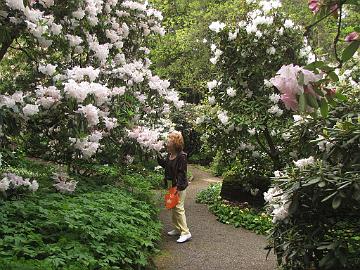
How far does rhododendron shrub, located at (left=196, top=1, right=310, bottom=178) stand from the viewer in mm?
8656

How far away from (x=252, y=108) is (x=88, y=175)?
3.35m

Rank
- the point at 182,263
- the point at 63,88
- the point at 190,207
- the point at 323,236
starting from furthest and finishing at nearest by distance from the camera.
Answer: the point at 190,207
the point at 182,263
the point at 63,88
the point at 323,236

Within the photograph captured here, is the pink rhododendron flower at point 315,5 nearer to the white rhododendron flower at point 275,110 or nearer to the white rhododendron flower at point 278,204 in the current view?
the white rhododendron flower at point 278,204

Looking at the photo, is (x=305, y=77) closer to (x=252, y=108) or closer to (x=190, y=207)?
(x=252, y=108)

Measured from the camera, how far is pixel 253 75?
29.3ft

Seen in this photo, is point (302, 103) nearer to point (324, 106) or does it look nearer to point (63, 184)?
point (324, 106)

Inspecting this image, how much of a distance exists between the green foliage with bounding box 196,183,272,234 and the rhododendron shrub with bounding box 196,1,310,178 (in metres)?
1.14

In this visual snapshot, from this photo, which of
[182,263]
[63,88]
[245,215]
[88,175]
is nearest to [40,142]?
[88,175]

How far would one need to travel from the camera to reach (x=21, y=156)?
781 centimetres

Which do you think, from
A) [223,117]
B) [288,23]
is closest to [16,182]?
[223,117]

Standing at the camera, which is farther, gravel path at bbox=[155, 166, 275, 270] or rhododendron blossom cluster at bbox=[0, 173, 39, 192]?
gravel path at bbox=[155, 166, 275, 270]

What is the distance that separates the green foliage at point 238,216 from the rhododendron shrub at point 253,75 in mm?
1144

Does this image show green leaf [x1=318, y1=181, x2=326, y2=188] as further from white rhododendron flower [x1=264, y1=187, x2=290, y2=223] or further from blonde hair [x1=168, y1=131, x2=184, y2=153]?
blonde hair [x1=168, y1=131, x2=184, y2=153]

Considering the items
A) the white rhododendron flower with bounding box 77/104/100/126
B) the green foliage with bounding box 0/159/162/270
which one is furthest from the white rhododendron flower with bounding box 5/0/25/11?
the green foliage with bounding box 0/159/162/270
